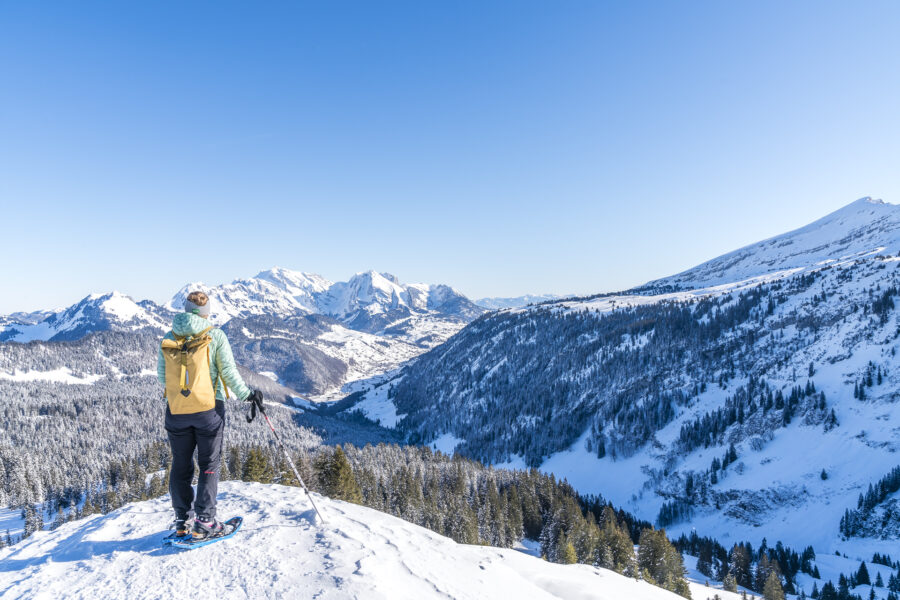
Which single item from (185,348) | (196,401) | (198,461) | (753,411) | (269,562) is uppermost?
(185,348)

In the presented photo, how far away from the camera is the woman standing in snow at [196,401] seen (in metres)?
7.66

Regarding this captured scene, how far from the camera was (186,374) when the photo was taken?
7.64 metres

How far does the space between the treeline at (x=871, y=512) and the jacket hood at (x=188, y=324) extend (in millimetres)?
122491

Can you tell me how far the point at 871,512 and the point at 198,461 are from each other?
124520 mm

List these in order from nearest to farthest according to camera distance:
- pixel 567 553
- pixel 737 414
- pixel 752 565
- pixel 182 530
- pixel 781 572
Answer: pixel 182 530
pixel 567 553
pixel 781 572
pixel 752 565
pixel 737 414

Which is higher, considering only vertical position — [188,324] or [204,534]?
[188,324]

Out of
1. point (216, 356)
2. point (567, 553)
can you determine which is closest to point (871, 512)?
point (567, 553)

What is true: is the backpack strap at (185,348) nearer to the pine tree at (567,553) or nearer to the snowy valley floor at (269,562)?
the snowy valley floor at (269,562)

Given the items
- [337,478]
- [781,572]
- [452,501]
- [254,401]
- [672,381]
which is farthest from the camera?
[672,381]

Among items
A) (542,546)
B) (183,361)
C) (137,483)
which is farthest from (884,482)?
(137,483)

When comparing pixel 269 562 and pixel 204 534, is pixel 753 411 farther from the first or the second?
pixel 204 534

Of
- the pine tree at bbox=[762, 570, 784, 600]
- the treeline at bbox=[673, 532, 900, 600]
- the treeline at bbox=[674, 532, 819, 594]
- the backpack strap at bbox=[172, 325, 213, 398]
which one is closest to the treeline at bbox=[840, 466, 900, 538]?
the treeline at bbox=[673, 532, 900, 600]

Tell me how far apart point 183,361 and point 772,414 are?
145537mm

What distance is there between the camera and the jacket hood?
25.1 ft
